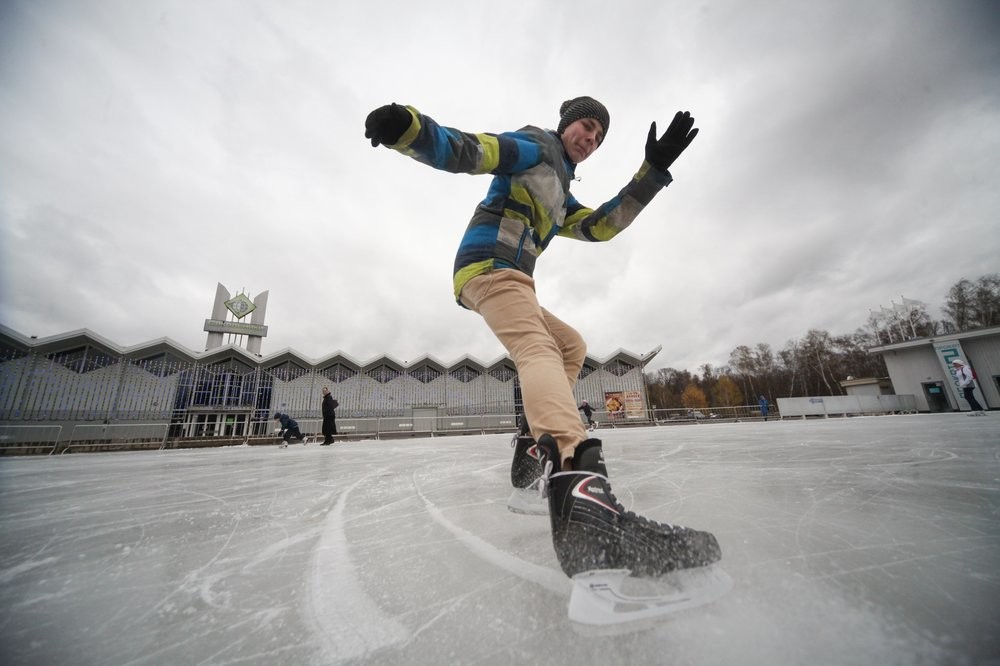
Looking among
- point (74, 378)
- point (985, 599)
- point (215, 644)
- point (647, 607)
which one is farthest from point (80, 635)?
point (74, 378)

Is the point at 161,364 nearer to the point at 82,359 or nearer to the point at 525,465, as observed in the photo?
the point at 82,359

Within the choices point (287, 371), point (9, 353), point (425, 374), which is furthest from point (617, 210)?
point (9, 353)

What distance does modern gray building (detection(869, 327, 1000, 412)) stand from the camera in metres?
13.3

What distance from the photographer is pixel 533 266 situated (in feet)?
4.24

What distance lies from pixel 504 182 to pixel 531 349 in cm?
59

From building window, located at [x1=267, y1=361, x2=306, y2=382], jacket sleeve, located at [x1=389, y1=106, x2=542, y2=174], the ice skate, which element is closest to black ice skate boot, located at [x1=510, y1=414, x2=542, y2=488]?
the ice skate

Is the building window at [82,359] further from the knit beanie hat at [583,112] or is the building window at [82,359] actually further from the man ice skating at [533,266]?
the knit beanie hat at [583,112]

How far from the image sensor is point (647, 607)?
539 mm

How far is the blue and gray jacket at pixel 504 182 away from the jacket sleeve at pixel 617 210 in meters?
0.25

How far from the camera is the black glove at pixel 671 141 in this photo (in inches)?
53.9

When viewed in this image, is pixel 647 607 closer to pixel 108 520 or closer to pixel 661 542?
pixel 661 542

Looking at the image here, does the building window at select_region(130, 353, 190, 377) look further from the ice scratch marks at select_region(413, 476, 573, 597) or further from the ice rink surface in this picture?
the ice scratch marks at select_region(413, 476, 573, 597)

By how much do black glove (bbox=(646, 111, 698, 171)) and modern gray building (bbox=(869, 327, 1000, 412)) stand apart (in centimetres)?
2001

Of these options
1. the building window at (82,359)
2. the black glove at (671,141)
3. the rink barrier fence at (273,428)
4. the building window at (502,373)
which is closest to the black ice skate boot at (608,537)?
the black glove at (671,141)
